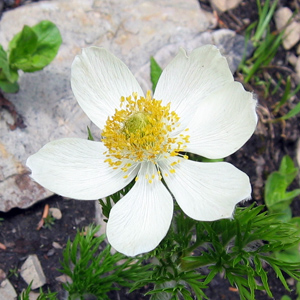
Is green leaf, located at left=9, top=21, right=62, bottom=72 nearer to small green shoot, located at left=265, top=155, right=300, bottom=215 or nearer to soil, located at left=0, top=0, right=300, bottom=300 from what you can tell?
soil, located at left=0, top=0, right=300, bottom=300

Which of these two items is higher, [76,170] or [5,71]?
[5,71]

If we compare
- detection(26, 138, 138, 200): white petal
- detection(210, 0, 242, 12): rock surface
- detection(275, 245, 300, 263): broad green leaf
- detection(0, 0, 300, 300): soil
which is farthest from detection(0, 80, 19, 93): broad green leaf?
detection(275, 245, 300, 263): broad green leaf

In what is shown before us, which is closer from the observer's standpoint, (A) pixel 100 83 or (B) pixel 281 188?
(A) pixel 100 83

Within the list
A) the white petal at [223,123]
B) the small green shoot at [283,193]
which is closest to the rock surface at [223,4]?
the small green shoot at [283,193]

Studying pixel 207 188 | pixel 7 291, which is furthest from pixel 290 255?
pixel 7 291

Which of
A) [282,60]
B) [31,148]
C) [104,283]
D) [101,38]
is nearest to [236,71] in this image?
[282,60]

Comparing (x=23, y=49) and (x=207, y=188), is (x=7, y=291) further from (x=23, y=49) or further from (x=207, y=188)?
(x=23, y=49)

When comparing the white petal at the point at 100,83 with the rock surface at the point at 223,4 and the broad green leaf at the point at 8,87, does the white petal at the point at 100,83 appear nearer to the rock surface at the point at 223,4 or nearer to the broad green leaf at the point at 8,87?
the broad green leaf at the point at 8,87
